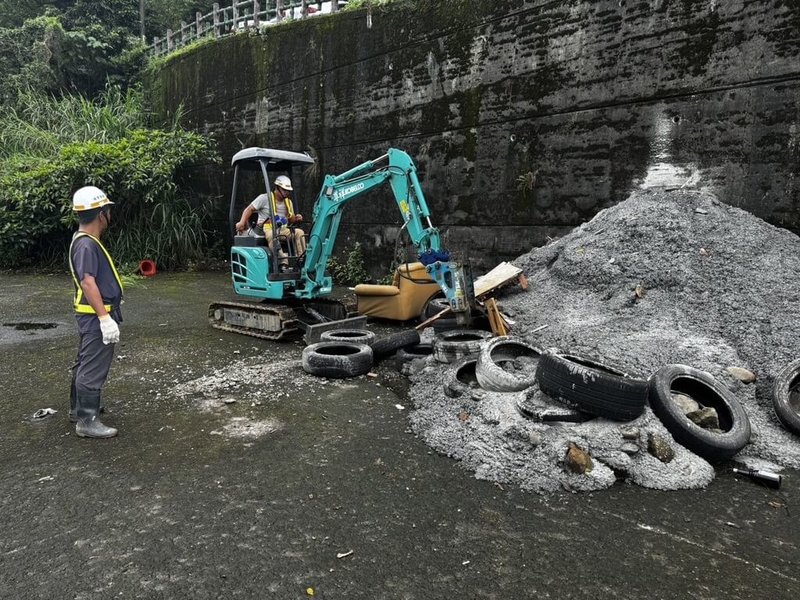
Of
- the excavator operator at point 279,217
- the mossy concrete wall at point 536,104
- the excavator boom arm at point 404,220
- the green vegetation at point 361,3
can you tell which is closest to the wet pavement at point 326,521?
the excavator boom arm at point 404,220

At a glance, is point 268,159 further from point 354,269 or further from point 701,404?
point 701,404

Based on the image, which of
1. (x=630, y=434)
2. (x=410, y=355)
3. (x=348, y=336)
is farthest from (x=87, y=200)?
(x=630, y=434)

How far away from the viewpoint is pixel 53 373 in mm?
5246

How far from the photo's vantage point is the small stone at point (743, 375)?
4223 millimetres

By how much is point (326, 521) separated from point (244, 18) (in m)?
14.0

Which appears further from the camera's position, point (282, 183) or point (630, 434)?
point (282, 183)

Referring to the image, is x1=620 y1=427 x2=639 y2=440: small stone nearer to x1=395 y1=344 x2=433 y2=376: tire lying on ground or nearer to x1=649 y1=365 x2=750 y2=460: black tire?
x1=649 y1=365 x2=750 y2=460: black tire

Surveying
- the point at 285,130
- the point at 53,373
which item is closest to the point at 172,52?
the point at 285,130

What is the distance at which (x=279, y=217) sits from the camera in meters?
7.00

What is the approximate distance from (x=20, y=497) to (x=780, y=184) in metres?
7.56

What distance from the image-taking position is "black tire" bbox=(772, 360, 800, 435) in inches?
146

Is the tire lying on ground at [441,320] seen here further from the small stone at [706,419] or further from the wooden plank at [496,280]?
the small stone at [706,419]

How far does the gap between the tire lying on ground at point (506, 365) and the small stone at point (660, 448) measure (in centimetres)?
90

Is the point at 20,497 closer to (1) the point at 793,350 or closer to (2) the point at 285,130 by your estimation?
(1) the point at 793,350
